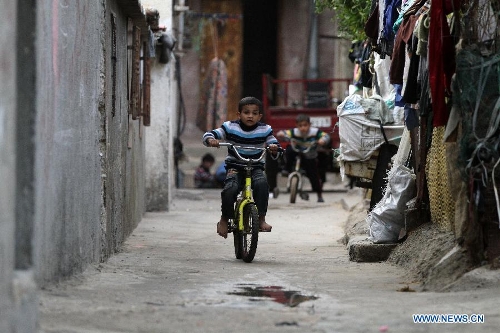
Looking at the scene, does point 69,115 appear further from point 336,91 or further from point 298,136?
point 336,91

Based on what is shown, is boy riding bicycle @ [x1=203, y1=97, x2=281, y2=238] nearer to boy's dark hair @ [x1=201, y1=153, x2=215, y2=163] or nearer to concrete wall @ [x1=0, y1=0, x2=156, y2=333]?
concrete wall @ [x1=0, y1=0, x2=156, y2=333]

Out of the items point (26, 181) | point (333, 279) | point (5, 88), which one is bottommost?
point (333, 279)

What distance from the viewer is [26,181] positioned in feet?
18.4

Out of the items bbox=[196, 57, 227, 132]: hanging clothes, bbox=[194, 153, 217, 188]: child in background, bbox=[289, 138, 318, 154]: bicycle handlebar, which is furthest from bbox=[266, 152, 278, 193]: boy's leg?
bbox=[196, 57, 227, 132]: hanging clothes

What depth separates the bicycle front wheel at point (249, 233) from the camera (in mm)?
9773

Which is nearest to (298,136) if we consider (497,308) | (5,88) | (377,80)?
(377,80)

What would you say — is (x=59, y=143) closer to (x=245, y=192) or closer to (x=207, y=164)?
(x=245, y=192)

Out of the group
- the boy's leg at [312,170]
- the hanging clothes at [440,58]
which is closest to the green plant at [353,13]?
the hanging clothes at [440,58]

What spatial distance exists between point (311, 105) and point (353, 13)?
12.0 metres

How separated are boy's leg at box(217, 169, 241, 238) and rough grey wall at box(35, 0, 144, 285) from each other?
42.0 inches

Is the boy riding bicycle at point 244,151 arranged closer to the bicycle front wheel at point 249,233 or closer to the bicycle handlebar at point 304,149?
the bicycle front wheel at point 249,233

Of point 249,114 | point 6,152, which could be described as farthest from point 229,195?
point 6,152

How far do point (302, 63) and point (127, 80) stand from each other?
1537 centimetres

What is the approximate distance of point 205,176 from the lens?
2488 cm
